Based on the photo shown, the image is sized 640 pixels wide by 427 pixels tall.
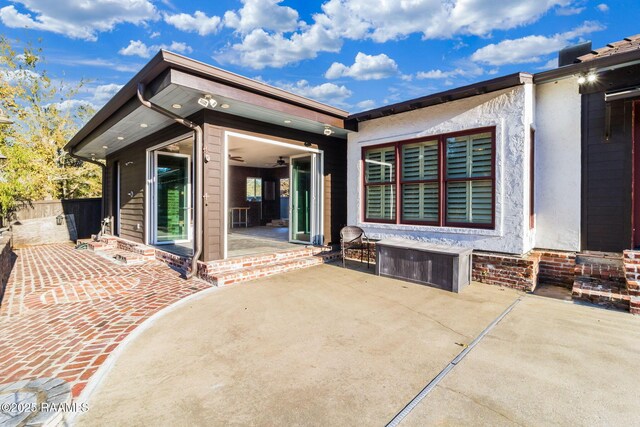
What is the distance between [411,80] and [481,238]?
20478mm

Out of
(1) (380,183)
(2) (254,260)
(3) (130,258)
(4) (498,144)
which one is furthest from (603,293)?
(3) (130,258)

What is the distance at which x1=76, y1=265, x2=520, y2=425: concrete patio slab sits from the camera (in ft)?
5.73

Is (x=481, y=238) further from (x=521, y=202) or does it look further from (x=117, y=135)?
(x=117, y=135)

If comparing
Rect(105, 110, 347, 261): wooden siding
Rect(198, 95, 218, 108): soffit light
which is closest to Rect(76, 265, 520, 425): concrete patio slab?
Rect(105, 110, 347, 261): wooden siding

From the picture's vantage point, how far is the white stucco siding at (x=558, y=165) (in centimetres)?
435

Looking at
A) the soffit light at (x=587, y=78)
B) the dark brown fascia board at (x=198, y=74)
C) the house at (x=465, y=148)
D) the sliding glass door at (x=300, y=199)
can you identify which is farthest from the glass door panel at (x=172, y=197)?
the soffit light at (x=587, y=78)

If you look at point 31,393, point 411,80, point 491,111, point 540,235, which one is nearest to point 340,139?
point 491,111

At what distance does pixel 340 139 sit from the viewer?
7.14 meters

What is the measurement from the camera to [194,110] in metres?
4.87

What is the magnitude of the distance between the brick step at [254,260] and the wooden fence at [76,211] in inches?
332

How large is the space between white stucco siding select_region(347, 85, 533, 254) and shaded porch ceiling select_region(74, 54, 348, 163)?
1.71m

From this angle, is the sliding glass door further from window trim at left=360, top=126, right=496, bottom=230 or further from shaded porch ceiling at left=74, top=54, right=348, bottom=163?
window trim at left=360, top=126, right=496, bottom=230

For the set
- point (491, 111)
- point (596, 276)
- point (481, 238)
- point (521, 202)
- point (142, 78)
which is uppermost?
point (142, 78)

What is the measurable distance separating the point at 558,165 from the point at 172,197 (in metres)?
7.86
